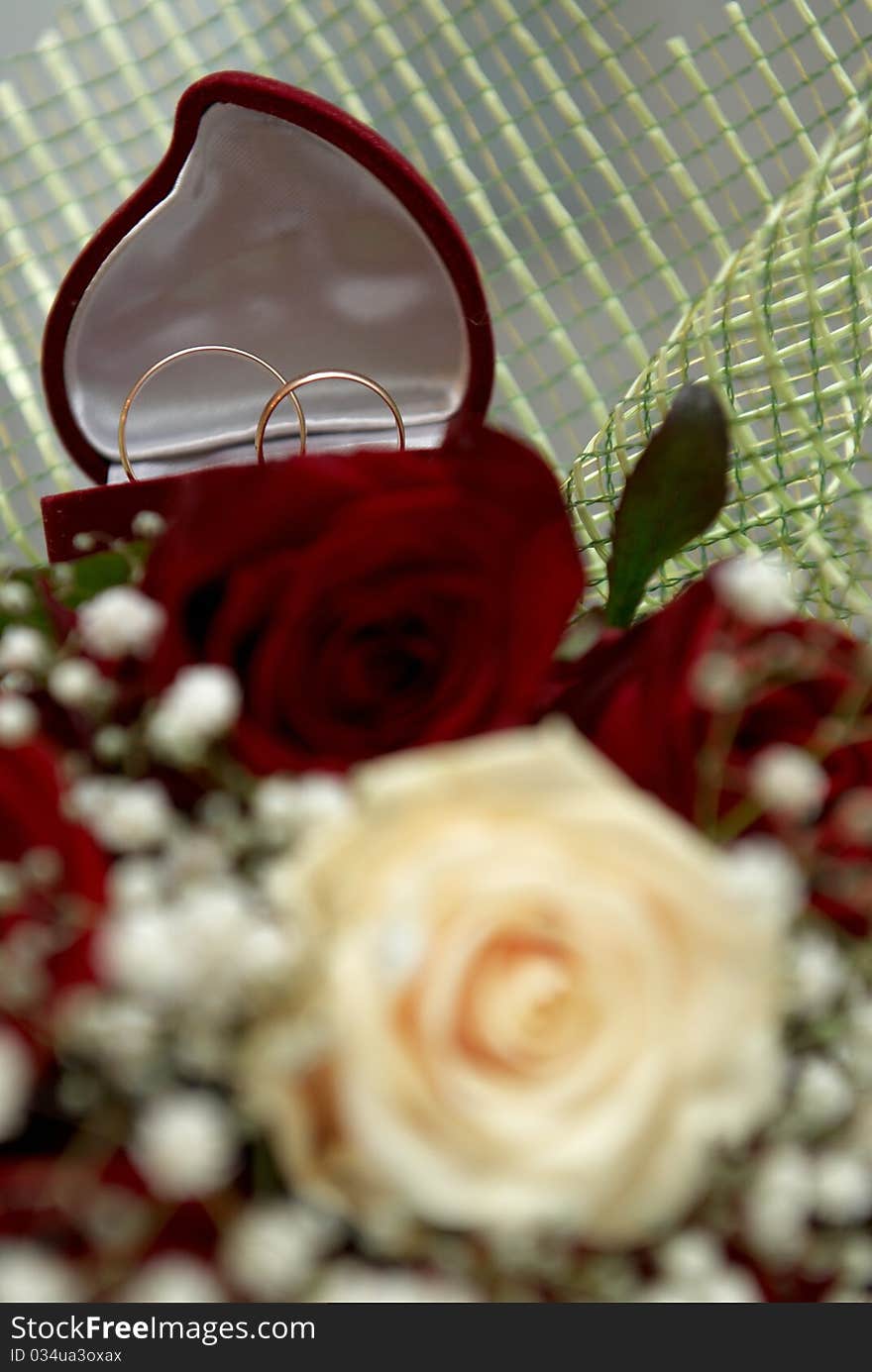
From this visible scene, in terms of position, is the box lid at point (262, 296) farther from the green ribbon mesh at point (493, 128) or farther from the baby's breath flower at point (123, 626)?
the baby's breath flower at point (123, 626)

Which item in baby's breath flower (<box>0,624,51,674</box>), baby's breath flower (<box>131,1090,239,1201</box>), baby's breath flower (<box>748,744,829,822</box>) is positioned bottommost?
baby's breath flower (<box>748,744,829,822</box>)

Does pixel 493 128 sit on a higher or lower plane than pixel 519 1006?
higher

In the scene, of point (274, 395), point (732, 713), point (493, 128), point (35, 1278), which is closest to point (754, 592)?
point (732, 713)

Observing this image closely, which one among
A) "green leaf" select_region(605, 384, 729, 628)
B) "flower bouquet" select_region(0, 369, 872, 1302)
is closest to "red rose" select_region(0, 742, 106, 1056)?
"flower bouquet" select_region(0, 369, 872, 1302)

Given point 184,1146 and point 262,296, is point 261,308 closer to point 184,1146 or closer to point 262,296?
point 262,296

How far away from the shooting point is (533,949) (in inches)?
6.6

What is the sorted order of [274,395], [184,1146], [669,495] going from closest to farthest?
[184,1146] < [669,495] < [274,395]

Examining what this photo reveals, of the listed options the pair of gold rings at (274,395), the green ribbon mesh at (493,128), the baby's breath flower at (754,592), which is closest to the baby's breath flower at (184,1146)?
the baby's breath flower at (754,592)

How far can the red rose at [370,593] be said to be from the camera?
20 centimetres

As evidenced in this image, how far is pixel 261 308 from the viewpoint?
495mm

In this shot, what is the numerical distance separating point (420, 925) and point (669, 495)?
140 millimetres

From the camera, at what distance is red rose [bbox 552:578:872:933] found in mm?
204

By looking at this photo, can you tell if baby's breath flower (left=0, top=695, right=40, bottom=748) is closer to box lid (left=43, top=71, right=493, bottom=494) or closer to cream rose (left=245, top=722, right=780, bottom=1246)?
cream rose (left=245, top=722, right=780, bottom=1246)

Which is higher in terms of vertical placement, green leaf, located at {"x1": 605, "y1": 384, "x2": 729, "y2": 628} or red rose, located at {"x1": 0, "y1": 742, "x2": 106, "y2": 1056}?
red rose, located at {"x1": 0, "y1": 742, "x2": 106, "y2": 1056}
